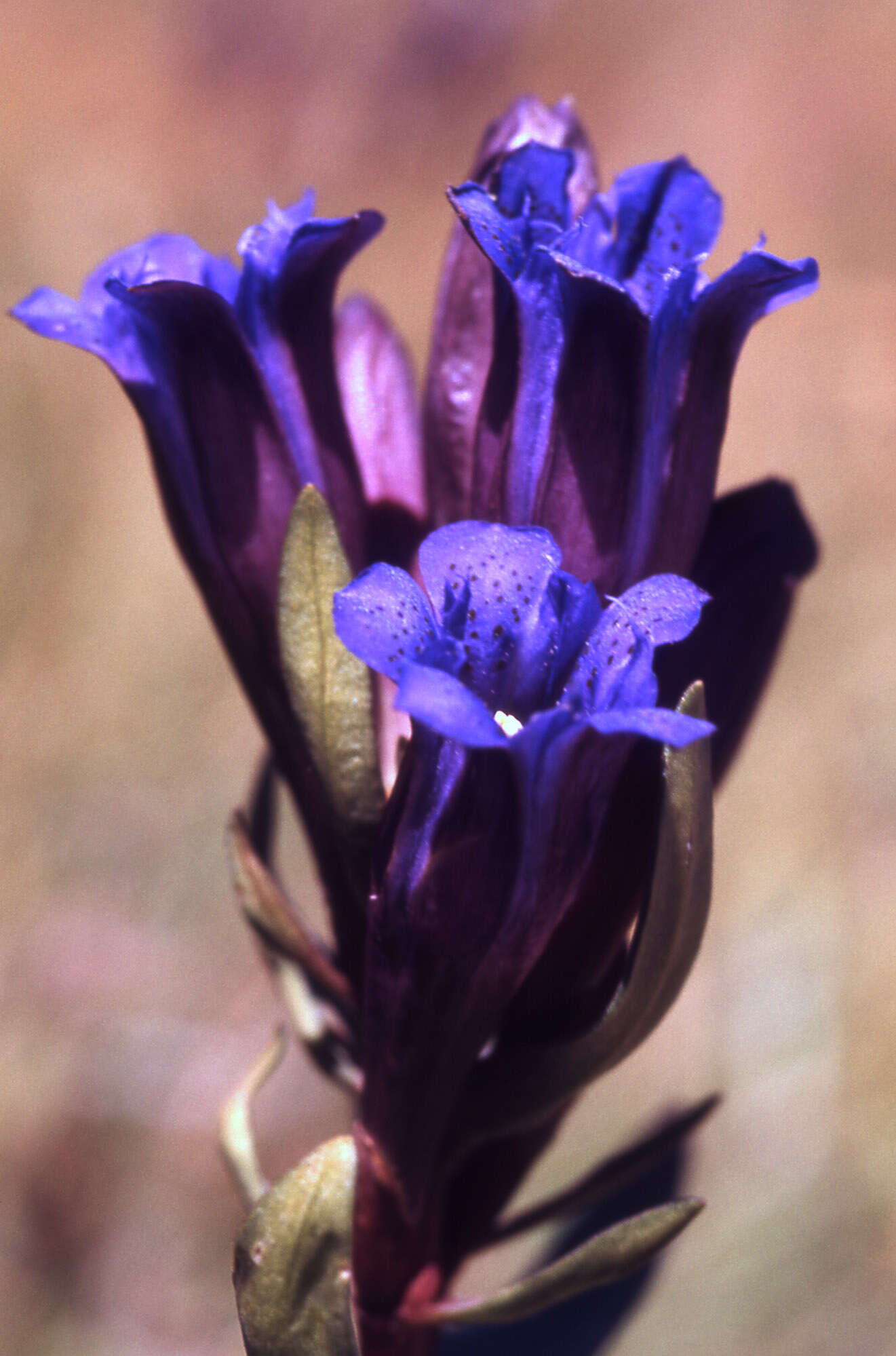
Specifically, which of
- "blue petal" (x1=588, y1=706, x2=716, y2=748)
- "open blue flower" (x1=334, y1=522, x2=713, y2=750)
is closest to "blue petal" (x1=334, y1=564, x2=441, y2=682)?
"open blue flower" (x1=334, y1=522, x2=713, y2=750)

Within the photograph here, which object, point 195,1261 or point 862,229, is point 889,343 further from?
point 195,1261

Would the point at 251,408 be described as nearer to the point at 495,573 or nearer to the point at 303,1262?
the point at 495,573

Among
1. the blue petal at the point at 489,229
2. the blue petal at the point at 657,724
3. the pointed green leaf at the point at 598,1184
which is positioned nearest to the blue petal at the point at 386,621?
the blue petal at the point at 657,724

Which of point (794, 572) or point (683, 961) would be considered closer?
point (683, 961)

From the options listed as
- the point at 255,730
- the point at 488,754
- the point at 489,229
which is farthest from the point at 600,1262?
the point at 255,730

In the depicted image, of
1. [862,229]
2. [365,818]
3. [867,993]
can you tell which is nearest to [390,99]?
[862,229]

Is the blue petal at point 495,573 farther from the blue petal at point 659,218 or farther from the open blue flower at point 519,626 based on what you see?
the blue petal at point 659,218

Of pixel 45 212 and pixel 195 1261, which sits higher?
pixel 45 212
